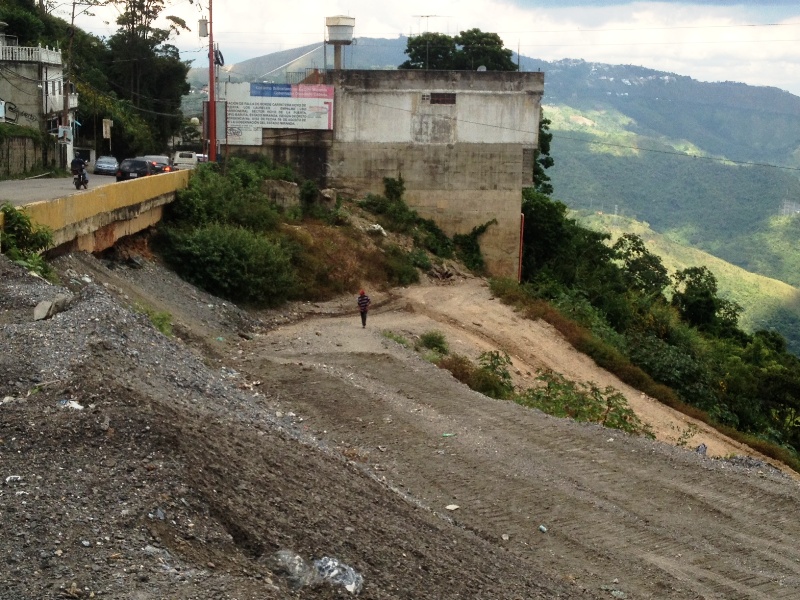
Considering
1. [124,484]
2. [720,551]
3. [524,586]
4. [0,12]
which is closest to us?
[124,484]

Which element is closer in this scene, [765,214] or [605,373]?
[605,373]

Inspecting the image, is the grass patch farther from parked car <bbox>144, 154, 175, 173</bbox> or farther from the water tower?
the water tower

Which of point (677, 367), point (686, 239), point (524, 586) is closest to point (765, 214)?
point (686, 239)

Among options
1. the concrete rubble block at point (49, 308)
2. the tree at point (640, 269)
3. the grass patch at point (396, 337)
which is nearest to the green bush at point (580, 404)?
the grass patch at point (396, 337)

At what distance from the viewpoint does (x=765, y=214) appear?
11981 cm

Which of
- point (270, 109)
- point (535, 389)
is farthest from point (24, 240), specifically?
point (270, 109)

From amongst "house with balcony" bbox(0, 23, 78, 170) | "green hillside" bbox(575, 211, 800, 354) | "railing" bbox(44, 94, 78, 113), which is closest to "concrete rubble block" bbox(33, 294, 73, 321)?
"house with balcony" bbox(0, 23, 78, 170)

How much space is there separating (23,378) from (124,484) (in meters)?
2.43

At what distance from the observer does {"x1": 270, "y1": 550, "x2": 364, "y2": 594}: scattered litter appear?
23.1 feet

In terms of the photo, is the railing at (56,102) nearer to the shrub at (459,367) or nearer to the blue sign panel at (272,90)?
the blue sign panel at (272,90)

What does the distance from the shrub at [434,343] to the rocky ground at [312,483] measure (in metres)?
2.32

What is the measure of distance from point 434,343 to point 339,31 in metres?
15.2

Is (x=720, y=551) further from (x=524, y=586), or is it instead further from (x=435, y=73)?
(x=435, y=73)

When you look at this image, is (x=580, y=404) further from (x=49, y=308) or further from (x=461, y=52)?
(x=461, y=52)
